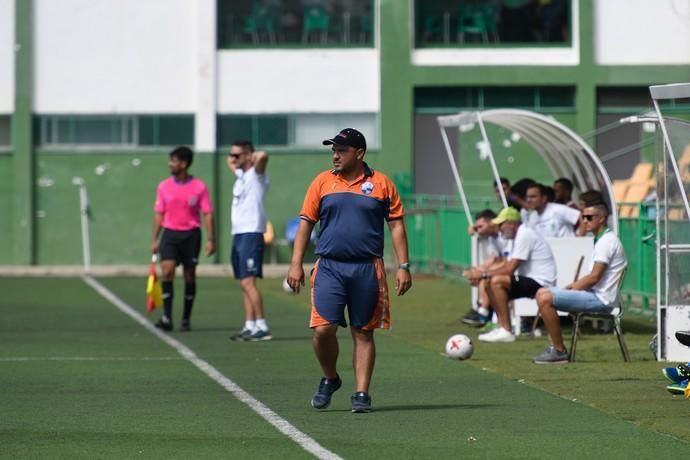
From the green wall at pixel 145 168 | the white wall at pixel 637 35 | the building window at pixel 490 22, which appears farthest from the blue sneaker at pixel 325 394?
the white wall at pixel 637 35

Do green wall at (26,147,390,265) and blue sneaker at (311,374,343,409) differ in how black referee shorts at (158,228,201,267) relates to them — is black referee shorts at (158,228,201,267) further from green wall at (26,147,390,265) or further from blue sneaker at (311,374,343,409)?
green wall at (26,147,390,265)

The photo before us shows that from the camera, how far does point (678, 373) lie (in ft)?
42.6

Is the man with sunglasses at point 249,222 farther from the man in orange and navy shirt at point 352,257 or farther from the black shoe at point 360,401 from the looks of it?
the black shoe at point 360,401

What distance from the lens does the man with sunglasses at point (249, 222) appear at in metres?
17.9

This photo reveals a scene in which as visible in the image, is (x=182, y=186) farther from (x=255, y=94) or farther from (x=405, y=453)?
(x=255, y=94)

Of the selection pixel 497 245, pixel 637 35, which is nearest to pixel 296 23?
pixel 637 35

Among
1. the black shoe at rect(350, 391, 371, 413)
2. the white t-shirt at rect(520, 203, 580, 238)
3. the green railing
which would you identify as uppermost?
the white t-shirt at rect(520, 203, 580, 238)

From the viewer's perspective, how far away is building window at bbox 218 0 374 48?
38.0m

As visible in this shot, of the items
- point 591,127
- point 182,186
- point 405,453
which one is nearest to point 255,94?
point 591,127

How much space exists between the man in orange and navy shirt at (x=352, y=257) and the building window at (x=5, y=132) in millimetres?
26851

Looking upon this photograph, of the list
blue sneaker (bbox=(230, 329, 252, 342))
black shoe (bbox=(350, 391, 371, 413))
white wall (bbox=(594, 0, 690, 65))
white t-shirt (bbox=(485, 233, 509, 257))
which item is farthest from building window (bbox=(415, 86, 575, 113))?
black shoe (bbox=(350, 391, 371, 413))

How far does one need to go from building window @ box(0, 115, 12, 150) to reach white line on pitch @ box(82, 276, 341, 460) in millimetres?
15704

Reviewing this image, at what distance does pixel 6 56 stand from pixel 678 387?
88.4 ft

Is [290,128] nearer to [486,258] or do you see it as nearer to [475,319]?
[486,258]
